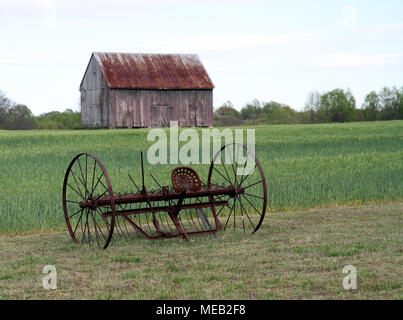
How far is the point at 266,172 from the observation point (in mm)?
17953

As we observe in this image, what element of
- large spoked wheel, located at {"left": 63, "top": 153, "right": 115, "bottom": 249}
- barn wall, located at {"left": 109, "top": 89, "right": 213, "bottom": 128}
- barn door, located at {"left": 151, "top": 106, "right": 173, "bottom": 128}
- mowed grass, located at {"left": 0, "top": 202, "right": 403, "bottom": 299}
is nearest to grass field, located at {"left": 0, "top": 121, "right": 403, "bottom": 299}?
mowed grass, located at {"left": 0, "top": 202, "right": 403, "bottom": 299}

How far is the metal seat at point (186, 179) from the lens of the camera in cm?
1003

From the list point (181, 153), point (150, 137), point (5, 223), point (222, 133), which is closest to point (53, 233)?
point (5, 223)

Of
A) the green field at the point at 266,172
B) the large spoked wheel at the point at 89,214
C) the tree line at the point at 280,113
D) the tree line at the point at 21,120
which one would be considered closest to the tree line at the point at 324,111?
the tree line at the point at 280,113

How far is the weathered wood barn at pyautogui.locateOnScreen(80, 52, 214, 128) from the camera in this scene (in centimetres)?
4484

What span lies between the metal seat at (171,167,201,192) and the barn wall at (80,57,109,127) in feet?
118

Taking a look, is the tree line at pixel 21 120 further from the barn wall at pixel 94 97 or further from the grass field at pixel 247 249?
the grass field at pixel 247 249

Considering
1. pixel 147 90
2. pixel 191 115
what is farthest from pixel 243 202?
pixel 191 115

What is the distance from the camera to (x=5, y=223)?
11.4 meters

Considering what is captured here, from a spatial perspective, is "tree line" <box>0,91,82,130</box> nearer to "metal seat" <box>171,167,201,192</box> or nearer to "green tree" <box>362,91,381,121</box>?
"green tree" <box>362,91,381,121</box>

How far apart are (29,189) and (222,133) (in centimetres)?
2425

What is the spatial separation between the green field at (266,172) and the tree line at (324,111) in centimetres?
4205

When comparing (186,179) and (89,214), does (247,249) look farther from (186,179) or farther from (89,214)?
(89,214)

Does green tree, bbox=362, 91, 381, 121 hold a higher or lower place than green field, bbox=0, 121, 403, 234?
higher
